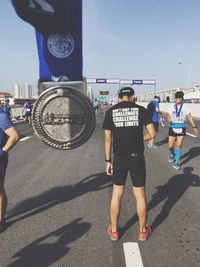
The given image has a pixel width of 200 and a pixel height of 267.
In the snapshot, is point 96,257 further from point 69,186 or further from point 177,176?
point 177,176

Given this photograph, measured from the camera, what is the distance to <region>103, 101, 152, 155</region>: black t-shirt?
363cm

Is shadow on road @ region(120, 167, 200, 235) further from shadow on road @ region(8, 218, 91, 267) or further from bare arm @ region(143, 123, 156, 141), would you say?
bare arm @ region(143, 123, 156, 141)

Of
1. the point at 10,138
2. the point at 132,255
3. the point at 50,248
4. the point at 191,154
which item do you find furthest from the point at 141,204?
the point at 191,154

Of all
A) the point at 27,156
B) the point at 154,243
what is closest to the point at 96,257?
the point at 154,243

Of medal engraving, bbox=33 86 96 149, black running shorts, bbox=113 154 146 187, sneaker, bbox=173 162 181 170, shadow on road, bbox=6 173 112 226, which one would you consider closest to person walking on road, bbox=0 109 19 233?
shadow on road, bbox=6 173 112 226

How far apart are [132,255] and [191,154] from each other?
700 cm

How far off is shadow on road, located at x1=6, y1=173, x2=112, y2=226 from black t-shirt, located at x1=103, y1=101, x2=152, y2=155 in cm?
198

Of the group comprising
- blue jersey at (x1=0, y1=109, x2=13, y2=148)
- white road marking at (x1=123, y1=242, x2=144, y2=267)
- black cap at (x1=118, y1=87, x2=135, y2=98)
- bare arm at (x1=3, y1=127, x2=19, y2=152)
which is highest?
black cap at (x1=118, y1=87, x2=135, y2=98)

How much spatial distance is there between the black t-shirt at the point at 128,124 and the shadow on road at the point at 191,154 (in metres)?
5.12

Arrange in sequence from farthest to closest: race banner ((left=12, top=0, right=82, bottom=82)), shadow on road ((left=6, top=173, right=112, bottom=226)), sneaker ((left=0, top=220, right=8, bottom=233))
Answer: shadow on road ((left=6, top=173, right=112, bottom=226)) < sneaker ((left=0, top=220, right=8, bottom=233)) < race banner ((left=12, top=0, right=82, bottom=82))

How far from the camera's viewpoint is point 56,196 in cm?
554

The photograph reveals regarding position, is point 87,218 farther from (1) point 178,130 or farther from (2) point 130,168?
(1) point 178,130

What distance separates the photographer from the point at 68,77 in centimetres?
291

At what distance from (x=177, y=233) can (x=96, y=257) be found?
1239 millimetres
